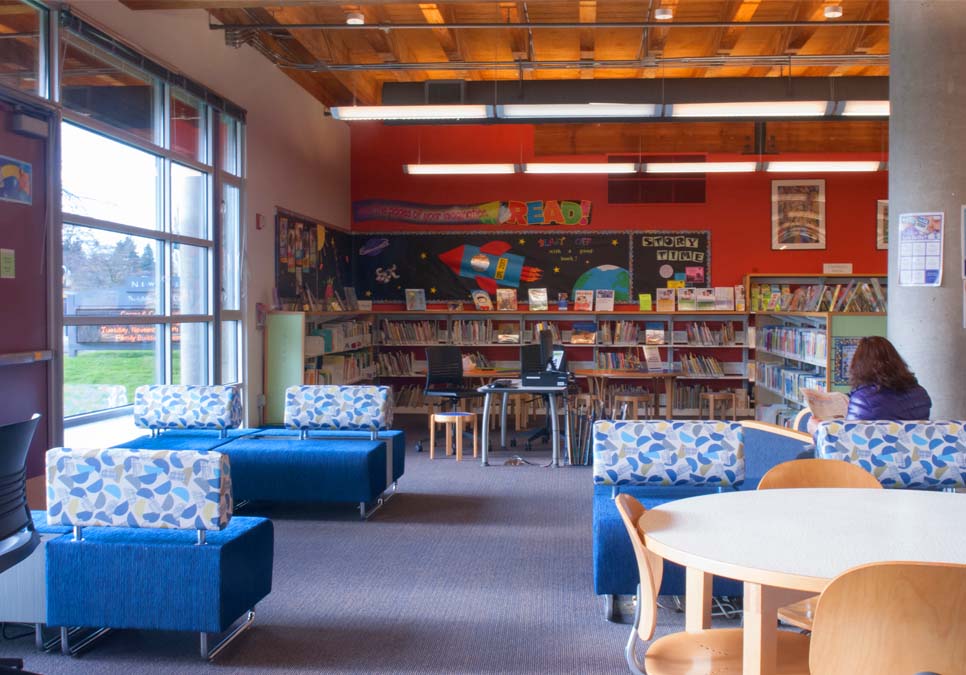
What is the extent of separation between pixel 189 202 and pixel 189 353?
1.31 metres

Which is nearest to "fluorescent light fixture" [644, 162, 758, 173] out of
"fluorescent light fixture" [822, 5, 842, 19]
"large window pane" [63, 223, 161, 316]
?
"fluorescent light fixture" [822, 5, 842, 19]

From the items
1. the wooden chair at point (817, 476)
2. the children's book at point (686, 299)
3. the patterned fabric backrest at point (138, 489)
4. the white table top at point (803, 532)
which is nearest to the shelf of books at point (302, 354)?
the children's book at point (686, 299)

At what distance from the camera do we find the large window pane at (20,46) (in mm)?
5020

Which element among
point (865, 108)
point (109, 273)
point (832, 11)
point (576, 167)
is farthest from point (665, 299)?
point (109, 273)

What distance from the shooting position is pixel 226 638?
3.83m

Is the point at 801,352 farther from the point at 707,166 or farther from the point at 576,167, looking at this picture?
the point at 576,167

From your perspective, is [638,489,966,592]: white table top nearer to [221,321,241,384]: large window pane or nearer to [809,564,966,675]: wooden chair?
[809,564,966,675]: wooden chair

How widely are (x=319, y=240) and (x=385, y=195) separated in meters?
1.84

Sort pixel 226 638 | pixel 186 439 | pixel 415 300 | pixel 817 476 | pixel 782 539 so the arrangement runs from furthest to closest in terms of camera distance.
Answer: pixel 415 300
pixel 186 439
pixel 226 638
pixel 817 476
pixel 782 539

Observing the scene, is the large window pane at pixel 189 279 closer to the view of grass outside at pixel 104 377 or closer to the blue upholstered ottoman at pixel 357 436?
the view of grass outside at pixel 104 377

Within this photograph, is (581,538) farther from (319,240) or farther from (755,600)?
(319,240)

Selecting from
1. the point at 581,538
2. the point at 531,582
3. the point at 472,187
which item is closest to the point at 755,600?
the point at 531,582

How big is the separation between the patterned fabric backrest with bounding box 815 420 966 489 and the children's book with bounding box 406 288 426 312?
825 centimetres

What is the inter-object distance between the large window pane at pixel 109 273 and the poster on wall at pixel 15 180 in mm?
542
